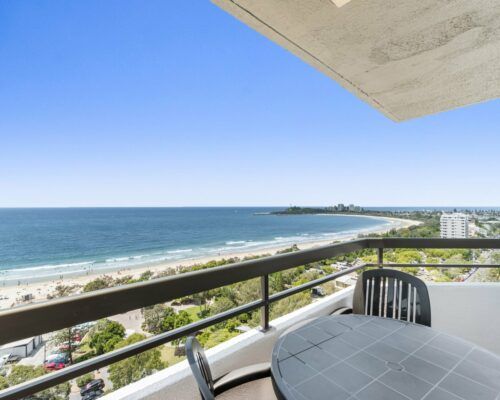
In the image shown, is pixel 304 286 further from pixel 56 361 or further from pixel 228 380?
pixel 56 361

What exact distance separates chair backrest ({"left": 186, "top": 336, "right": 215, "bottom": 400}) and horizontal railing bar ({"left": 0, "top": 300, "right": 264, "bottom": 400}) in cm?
32

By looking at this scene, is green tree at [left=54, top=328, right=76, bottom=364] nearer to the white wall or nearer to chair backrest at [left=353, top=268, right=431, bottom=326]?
chair backrest at [left=353, top=268, right=431, bottom=326]

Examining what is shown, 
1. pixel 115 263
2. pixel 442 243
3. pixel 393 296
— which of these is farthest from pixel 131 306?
pixel 115 263

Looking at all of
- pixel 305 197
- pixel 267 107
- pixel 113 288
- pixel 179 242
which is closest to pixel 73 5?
pixel 267 107

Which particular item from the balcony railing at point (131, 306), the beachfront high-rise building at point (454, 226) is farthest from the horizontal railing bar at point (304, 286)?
the beachfront high-rise building at point (454, 226)

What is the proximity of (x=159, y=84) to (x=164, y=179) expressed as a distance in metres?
14.8

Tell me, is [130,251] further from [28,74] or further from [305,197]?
[305,197]

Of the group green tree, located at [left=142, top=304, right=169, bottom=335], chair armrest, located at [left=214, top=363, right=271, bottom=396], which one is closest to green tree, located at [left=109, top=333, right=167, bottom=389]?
chair armrest, located at [left=214, top=363, right=271, bottom=396]

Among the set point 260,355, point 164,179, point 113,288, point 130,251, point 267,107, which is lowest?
point 130,251

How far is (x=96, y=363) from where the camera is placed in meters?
0.96

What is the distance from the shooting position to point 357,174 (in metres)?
31.0

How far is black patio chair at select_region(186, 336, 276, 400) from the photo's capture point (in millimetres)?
707

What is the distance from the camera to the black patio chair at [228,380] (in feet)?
2.32

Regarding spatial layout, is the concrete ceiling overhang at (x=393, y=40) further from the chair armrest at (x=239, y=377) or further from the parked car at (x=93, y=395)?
the parked car at (x=93, y=395)
